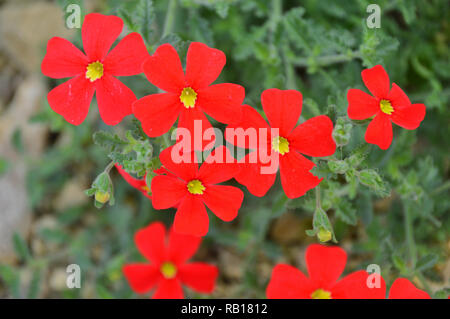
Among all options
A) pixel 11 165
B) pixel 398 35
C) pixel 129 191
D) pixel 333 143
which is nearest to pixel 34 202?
pixel 11 165

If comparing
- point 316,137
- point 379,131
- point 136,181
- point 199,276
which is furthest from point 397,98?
point 199,276

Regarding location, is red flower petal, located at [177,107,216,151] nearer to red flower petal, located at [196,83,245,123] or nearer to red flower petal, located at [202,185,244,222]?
red flower petal, located at [196,83,245,123]

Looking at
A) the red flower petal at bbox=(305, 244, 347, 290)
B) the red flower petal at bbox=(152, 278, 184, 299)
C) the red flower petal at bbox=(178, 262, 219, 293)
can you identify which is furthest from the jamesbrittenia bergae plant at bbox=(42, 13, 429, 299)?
the red flower petal at bbox=(178, 262, 219, 293)

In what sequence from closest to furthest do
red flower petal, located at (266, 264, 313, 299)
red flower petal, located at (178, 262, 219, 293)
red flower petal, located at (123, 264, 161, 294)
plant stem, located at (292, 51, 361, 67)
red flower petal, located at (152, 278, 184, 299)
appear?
red flower petal, located at (266, 264, 313, 299), plant stem, located at (292, 51, 361, 67), red flower petal, located at (152, 278, 184, 299), red flower petal, located at (123, 264, 161, 294), red flower petal, located at (178, 262, 219, 293)

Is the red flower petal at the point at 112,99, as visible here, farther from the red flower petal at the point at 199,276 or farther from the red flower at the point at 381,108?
the red flower petal at the point at 199,276

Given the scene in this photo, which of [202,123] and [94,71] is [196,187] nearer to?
[202,123]
